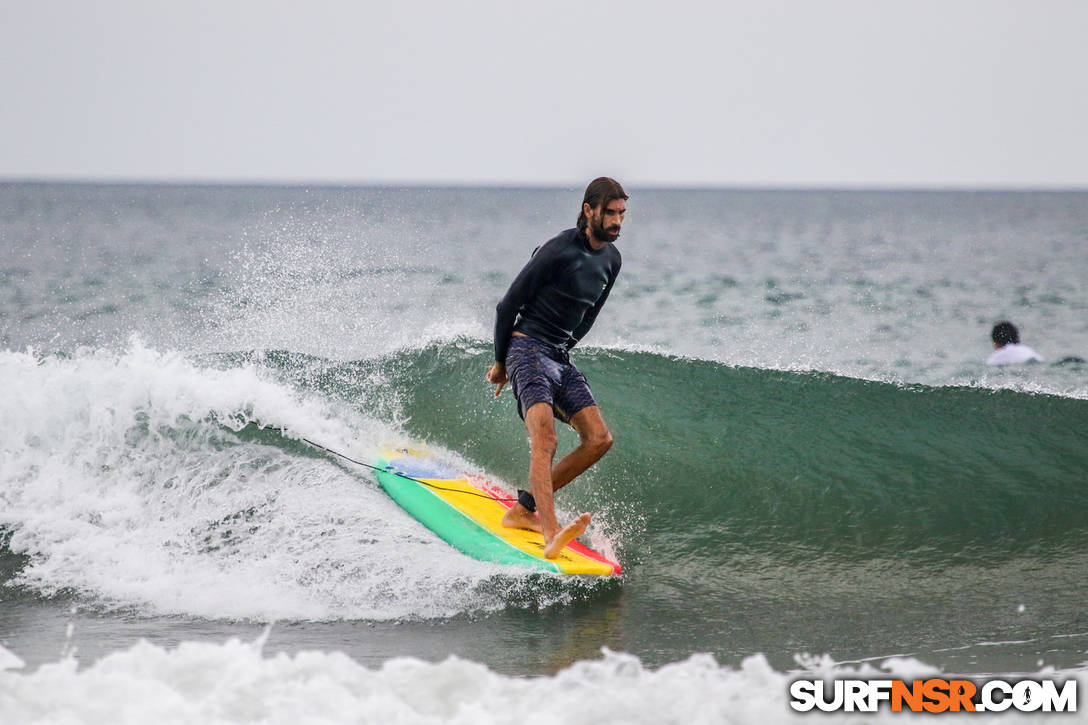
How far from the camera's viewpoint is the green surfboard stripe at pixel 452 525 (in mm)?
5262

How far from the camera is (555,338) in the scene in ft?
18.2

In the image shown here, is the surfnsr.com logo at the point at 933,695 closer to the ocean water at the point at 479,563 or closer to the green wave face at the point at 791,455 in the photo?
the ocean water at the point at 479,563

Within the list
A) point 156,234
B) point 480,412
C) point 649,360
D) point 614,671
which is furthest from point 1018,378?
point 156,234

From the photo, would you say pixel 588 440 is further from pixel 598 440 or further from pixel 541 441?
pixel 541 441

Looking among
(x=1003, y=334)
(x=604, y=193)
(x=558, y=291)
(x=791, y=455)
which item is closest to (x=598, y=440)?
(x=558, y=291)

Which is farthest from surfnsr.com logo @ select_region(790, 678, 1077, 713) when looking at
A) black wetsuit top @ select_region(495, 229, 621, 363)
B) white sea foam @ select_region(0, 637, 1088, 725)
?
black wetsuit top @ select_region(495, 229, 621, 363)

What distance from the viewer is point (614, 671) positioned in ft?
11.6

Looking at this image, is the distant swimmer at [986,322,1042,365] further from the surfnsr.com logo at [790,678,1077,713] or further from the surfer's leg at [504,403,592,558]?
the surfnsr.com logo at [790,678,1077,713]

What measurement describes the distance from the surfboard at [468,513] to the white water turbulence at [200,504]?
0.32 feet

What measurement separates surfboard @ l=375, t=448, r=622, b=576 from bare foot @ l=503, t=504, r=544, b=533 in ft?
0.15

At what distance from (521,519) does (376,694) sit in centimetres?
242

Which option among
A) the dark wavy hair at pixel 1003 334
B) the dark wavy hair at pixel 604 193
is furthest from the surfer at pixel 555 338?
the dark wavy hair at pixel 1003 334

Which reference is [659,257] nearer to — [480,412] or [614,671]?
[480,412]

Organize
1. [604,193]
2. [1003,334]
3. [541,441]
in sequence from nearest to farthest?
[604,193] → [541,441] → [1003,334]
